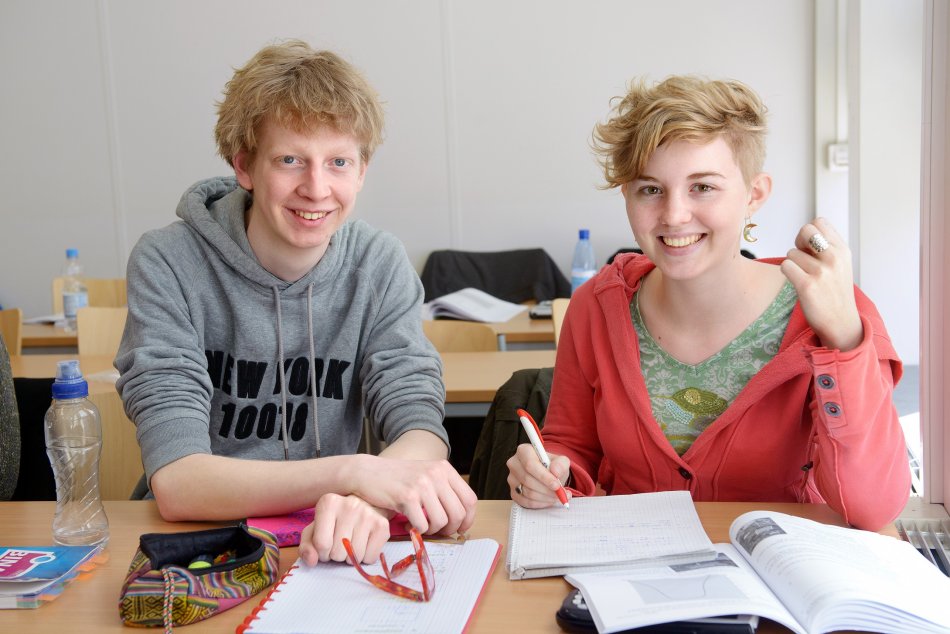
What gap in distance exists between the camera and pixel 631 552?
114 centimetres

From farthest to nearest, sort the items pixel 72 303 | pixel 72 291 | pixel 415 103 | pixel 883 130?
pixel 415 103, pixel 72 291, pixel 72 303, pixel 883 130

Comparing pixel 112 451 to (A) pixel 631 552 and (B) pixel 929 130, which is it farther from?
(B) pixel 929 130

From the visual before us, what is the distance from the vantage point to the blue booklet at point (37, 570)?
1114 millimetres

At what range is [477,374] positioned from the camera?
8.43 feet

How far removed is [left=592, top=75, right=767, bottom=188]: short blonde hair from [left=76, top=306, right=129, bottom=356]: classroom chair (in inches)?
90.9

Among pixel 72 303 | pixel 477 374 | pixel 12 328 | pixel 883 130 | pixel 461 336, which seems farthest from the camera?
pixel 72 303

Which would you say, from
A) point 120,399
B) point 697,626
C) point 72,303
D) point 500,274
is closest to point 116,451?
point 120,399

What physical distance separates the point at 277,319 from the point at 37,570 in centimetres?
64

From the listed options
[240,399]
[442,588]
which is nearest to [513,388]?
[240,399]

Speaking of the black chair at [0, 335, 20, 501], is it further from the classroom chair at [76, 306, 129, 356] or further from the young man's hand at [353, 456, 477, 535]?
the classroom chair at [76, 306, 129, 356]

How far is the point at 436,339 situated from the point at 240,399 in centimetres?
133

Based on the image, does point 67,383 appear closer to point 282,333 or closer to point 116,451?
point 282,333

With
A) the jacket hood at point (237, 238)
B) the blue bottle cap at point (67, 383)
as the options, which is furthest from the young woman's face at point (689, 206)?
the blue bottle cap at point (67, 383)

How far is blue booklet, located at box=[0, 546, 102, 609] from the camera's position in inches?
43.9
